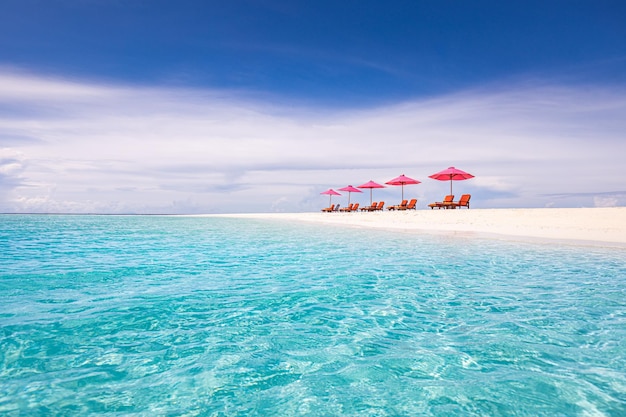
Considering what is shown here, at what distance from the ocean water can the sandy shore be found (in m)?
7.94

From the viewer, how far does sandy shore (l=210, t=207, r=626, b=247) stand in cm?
1435

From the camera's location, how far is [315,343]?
389cm

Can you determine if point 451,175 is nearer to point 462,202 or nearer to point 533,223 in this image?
point 462,202

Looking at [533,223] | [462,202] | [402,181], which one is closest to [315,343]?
[533,223]

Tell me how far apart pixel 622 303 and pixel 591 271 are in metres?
2.76

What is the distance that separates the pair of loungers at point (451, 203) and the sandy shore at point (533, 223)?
270cm

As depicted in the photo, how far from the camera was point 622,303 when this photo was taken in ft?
17.4

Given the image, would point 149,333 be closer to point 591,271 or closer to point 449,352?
point 449,352

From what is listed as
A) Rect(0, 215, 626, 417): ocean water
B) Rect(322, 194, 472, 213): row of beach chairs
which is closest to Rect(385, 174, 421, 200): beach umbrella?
Rect(322, 194, 472, 213): row of beach chairs

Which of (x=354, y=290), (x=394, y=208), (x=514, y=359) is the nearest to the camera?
(x=514, y=359)

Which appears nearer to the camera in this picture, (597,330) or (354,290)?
(597,330)

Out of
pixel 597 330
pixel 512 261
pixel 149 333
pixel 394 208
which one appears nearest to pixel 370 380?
pixel 149 333

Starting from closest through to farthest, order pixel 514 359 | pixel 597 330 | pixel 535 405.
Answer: pixel 535 405 → pixel 514 359 → pixel 597 330

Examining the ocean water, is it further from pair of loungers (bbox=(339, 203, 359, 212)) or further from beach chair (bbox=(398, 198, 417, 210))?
pair of loungers (bbox=(339, 203, 359, 212))
